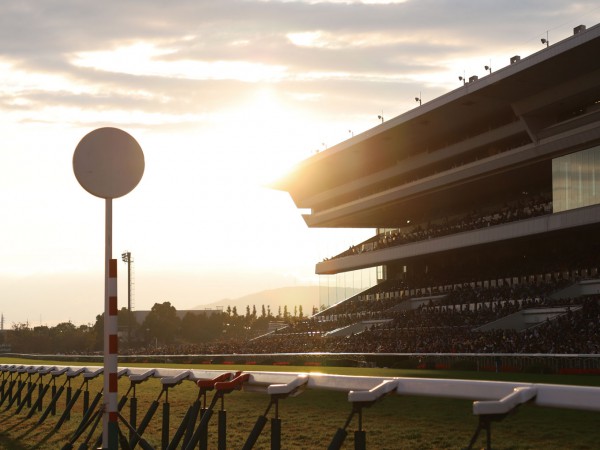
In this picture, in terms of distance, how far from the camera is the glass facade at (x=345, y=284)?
2688 inches

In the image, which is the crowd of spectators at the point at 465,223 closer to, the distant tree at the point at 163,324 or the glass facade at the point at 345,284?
the glass facade at the point at 345,284

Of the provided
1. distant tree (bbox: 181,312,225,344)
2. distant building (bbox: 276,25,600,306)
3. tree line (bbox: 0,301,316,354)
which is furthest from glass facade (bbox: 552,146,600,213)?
distant tree (bbox: 181,312,225,344)

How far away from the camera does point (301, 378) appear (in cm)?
639

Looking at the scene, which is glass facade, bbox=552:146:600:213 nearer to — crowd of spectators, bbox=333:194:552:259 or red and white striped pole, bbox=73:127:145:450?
crowd of spectators, bbox=333:194:552:259

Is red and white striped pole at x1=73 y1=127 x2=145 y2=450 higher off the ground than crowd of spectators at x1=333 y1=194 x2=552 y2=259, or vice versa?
crowd of spectators at x1=333 y1=194 x2=552 y2=259

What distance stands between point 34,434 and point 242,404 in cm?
276

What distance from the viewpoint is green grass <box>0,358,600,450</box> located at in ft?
28.5

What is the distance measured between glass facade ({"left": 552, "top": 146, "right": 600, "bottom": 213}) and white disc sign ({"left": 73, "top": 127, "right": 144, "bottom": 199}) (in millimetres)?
33618

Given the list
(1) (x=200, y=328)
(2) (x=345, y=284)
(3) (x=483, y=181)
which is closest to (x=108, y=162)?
(3) (x=483, y=181)

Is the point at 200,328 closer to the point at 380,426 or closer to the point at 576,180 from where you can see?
the point at 576,180

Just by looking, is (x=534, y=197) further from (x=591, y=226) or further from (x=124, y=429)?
(x=124, y=429)

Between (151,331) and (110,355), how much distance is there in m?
90.7

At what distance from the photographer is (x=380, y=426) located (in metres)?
10.2

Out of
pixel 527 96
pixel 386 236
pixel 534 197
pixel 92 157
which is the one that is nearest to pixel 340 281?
pixel 386 236
